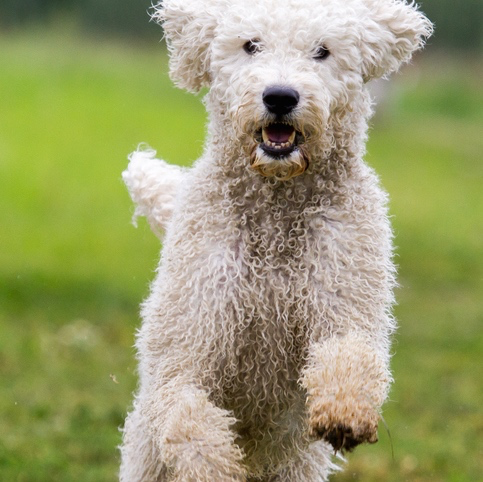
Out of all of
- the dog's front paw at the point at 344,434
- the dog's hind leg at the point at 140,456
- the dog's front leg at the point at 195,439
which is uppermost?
the dog's front paw at the point at 344,434

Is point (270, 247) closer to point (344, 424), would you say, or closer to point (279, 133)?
point (279, 133)

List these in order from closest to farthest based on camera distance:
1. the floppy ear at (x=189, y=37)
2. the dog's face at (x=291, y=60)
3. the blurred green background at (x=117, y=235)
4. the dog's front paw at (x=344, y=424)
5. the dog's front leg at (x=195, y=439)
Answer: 1. the dog's front paw at (x=344, y=424)
2. the dog's face at (x=291, y=60)
3. the dog's front leg at (x=195, y=439)
4. the floppy ear at (x=189, y=37)
5. the blurred green background at (x=117, y=235)

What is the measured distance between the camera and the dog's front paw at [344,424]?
5227mm

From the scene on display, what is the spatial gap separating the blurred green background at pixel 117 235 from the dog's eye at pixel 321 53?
65.9 inches

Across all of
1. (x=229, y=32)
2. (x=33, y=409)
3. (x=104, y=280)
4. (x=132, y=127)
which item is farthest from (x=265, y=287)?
(x=132, y=127)

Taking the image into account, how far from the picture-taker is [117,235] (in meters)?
18.2

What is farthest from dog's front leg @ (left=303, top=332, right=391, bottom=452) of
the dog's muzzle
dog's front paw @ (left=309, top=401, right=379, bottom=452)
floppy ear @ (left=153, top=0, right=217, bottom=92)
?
floppy ear @ (left=153, top=0, right=217, bottom=92)

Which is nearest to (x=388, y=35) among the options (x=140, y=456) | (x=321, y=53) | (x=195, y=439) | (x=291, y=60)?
(x=321, y=53)

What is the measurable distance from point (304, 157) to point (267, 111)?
0.32 m

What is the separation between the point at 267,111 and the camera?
17.5 feet

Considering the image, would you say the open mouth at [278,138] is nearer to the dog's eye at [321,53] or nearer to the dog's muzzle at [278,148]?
the dog's muzzle at [278,148]

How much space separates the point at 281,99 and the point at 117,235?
1309 centimetres

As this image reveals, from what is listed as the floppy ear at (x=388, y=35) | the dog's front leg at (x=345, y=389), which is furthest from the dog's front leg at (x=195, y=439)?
the floppy ear at (x=388, y=35)

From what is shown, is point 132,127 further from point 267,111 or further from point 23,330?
point 267,111
